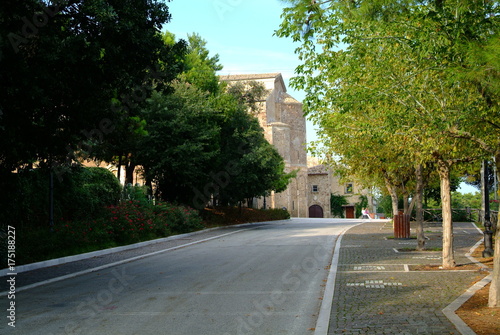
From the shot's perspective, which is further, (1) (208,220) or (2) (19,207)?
(1) (208,220)

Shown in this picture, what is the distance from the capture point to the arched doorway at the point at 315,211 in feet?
266

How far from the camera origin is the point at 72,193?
20203mm

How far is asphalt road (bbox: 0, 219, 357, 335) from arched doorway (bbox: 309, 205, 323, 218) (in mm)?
65447

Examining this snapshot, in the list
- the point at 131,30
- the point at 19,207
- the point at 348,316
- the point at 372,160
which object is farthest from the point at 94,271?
the point at 372,160

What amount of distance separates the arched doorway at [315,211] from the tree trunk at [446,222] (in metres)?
67.0

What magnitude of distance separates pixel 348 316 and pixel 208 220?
31.8m

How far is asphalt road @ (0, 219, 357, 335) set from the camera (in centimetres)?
749

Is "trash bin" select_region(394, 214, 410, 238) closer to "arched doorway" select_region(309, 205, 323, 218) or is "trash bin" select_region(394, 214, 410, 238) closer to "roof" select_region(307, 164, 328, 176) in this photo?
"roof" select_region(307, 164, 328, 176)

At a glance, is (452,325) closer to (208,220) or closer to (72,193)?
(72,193)

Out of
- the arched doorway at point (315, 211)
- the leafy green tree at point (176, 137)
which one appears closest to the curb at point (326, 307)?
the leafy green tree at point (176, 137)

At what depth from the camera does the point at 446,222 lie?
554 inches

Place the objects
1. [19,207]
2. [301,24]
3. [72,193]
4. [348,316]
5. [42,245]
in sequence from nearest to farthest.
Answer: [348,316], [301,24], [42,245], [19,207], [72,193]

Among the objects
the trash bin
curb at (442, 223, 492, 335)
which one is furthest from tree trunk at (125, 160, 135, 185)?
curb at (442, 223, 492, 335)

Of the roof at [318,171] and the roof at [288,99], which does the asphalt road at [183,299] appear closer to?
the roof at [318,171]
